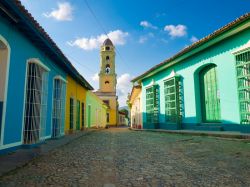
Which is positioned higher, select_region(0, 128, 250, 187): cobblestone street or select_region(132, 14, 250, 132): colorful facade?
select_region(132, 14, 250, 132): colorful facade

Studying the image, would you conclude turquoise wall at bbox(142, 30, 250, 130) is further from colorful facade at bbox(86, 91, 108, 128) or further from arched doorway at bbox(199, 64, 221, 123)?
colorful facade at bbox(86, 91, 108, 128)

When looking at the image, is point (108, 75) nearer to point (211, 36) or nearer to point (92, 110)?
point (92, 110)

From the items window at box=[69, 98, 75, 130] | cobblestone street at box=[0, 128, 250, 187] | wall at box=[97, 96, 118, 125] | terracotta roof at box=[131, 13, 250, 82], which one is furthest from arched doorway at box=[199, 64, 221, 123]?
wall at box=[97, 96, 118, 125]

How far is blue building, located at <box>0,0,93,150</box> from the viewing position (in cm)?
543

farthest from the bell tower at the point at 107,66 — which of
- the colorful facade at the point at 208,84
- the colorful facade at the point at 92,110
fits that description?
the colorful facade at the point at 208,84

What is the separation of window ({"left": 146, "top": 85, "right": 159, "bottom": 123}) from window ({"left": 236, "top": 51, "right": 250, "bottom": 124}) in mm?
7611

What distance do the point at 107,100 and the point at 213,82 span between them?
119 feet

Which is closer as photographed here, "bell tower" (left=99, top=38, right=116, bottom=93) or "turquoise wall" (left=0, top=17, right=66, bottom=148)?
"turquoise wall" (left=0, top=17, right=66, bottom=148)

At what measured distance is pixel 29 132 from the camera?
6730 millimetres

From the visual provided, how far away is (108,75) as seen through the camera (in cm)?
4128

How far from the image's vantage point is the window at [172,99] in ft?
41.7

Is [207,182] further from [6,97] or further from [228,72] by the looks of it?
[228,72]

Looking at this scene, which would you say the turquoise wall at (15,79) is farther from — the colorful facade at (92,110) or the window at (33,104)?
the colorful facade at (92,110)

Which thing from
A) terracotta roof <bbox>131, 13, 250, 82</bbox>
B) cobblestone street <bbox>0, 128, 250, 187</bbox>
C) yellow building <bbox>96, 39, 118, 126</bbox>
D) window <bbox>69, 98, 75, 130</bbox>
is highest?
yellow building <bbox>96, 39, 118, 126</bbox>
